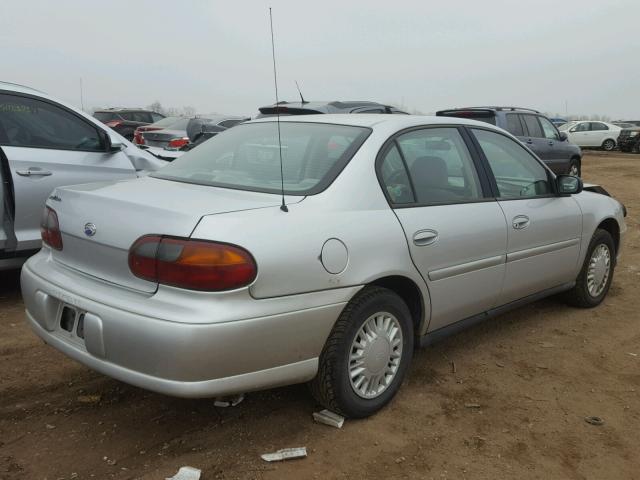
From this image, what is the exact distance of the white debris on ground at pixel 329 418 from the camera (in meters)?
2.98

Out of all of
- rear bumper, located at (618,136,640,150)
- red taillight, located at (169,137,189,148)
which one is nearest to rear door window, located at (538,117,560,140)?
red taillight, located at (169,137,189,148)

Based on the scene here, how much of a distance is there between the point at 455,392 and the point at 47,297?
7.12 feet

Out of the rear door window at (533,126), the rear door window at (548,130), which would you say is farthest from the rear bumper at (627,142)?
the rear door window at (533,126)

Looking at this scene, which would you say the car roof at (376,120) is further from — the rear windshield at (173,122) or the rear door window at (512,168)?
the rear windshield at (173,122)

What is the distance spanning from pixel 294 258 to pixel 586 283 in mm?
3099

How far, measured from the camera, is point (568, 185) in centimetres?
425

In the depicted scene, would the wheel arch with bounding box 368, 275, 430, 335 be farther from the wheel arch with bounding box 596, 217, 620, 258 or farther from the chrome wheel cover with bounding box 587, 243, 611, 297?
the wheel arch with bounding box 596, 217, 620, 258

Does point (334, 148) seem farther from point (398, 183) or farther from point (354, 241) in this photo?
point (354, 241)

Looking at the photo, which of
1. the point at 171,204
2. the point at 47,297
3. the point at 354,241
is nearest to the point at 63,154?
the point at 47,297

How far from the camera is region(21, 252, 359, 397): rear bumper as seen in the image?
239cm

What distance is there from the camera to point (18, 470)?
8.45 ft

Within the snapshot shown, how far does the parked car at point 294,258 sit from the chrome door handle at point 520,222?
0.05 ft

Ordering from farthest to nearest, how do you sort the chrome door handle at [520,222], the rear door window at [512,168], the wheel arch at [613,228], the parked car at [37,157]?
the wheel arch at [613,228] → the parked car at [37,157] → the rear door window at [512,168] → the chrome door handle at [520,222]

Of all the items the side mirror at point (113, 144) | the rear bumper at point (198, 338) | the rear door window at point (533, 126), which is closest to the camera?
the rear bumper at point (198, 338)
